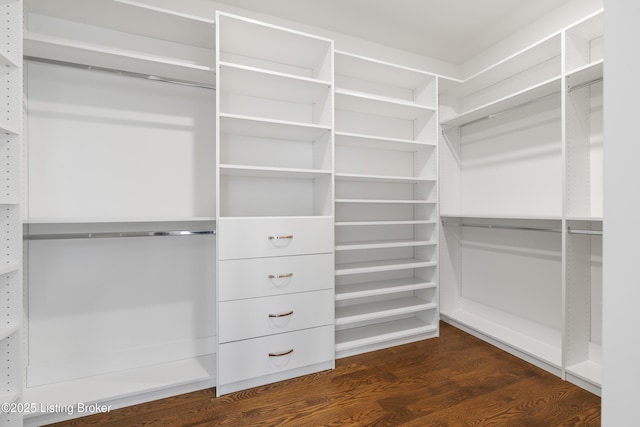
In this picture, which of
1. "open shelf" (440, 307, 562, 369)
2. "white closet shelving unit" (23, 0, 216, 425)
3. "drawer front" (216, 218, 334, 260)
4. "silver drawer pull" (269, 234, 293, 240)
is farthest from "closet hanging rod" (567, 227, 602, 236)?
"white closet shelving unit" (23, 0, 216, 425)

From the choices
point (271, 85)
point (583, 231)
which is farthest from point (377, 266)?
point (271, 85)

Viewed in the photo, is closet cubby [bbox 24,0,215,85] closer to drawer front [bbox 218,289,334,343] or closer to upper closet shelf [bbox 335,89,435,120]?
upper closet shelf [bbox 335,89,435,120]

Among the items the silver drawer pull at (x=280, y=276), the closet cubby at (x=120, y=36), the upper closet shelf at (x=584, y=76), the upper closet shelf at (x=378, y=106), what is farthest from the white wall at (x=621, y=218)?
the closet cubby at (x=120, y=36)

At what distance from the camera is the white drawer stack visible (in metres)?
1.77

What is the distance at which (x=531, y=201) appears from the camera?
237cm

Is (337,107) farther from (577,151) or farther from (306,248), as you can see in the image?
(577,151)

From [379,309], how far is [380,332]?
0.19 metres

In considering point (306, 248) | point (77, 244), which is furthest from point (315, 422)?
point (77, 244)

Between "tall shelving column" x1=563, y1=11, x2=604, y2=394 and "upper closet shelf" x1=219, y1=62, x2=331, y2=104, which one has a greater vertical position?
"upper closet shelf" x1=219, y1=62, x2=331, y2=104

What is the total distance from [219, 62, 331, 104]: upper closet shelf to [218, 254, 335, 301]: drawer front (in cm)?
120

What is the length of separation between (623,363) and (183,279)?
2191 millimetres

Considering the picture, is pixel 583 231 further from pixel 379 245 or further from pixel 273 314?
pixel 273 314

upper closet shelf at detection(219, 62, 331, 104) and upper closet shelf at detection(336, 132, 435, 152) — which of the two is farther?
upper closet shelf at detection(336, 132, 435, 152)

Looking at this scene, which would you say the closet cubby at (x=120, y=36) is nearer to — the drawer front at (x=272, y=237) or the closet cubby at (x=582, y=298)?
the drawer front at (x=272, y=237)
